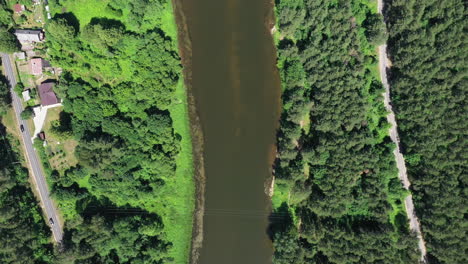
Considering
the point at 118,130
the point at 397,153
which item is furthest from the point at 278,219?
the point at 118,130

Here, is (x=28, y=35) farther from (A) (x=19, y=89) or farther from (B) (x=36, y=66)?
(A) (x=19, y=89)

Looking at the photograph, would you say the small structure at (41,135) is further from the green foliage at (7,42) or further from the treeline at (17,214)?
the green foliage at (7,42)

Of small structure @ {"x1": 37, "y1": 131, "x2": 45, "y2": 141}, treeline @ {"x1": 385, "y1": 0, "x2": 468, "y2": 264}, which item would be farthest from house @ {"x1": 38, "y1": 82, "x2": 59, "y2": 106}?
treeline @ {"x1": 385, "y1": 0, "x2": 468, "y2": 264}

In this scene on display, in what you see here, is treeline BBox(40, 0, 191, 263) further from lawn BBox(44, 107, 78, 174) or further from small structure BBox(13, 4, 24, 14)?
small structure BBox(13, 4, 24, 14)

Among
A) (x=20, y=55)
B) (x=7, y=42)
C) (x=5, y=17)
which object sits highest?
(x=5, y=17)

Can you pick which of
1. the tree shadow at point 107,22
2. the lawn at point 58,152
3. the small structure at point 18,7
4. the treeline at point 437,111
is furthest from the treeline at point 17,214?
the treeline at point 437,111

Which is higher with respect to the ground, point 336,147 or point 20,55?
point 20,55
